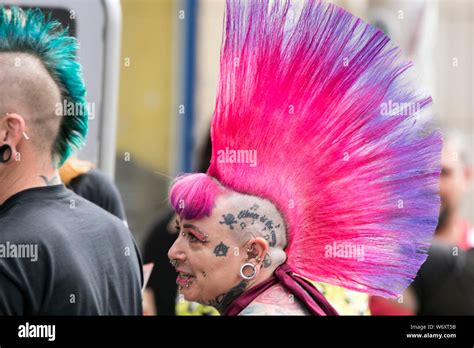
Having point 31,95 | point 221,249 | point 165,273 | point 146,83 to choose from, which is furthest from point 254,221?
point 146,83

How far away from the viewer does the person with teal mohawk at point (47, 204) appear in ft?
7.75

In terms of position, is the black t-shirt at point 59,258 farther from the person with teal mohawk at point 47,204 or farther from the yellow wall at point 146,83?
the yellow wall at point 146,83

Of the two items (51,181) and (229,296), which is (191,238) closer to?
(229,296)

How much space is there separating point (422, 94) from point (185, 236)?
729 mm

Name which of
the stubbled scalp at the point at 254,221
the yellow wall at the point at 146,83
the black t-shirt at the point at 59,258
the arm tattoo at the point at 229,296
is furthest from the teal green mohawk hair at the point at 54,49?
the arm tattoo at the point at 229,296

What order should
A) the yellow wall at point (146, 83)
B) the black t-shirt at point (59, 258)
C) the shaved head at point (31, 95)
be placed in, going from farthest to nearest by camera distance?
the yellow wall at point (146, 83) → the shaved head at point (31, 95) → the black t-shirt at point (59, 258)

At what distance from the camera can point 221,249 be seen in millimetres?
2498

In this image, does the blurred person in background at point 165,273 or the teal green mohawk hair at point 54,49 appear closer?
the teal green mohawk hair at point 54,49

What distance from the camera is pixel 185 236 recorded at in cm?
254

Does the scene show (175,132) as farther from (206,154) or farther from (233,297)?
(233,297)

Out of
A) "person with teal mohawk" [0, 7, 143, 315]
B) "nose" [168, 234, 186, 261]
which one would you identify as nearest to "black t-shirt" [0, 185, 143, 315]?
"person with teal mohawk" [0, 7, 143, 315]

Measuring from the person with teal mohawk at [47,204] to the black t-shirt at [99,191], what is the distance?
0.24 ft

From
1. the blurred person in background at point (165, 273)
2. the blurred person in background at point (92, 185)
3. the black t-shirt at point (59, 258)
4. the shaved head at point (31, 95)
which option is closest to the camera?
the black t-shirt at point (59, 258)

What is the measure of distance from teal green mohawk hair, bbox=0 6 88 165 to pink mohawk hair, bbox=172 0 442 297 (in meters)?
0.33
